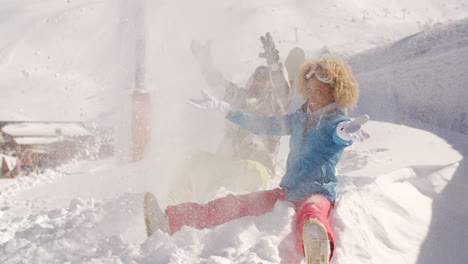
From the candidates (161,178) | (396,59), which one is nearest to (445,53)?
(396,59)

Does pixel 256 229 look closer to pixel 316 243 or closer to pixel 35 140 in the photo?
pixel 316 243

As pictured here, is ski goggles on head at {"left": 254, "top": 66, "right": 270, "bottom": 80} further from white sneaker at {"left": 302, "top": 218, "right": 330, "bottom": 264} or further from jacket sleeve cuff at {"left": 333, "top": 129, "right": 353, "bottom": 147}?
white sneaker at {"left": 302, "top": 218, "right": 330, "bottom": 264}

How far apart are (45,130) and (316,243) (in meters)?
9.30

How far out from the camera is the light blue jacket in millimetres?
1930

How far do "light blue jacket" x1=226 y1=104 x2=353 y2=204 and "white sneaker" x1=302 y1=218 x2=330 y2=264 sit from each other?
40 cm

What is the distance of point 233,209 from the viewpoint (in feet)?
6.39

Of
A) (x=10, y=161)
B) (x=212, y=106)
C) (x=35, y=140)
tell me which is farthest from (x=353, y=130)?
(x=35, y=140)

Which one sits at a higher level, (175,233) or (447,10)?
(447,10)

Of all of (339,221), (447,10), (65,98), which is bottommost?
(65,98)

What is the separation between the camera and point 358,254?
5.98 ft

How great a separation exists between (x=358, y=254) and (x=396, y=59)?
8122 mm

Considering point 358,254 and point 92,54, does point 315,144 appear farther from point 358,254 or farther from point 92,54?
point 92,54

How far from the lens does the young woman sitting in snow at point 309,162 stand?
5.96ft

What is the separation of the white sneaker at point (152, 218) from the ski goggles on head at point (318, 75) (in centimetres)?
123
